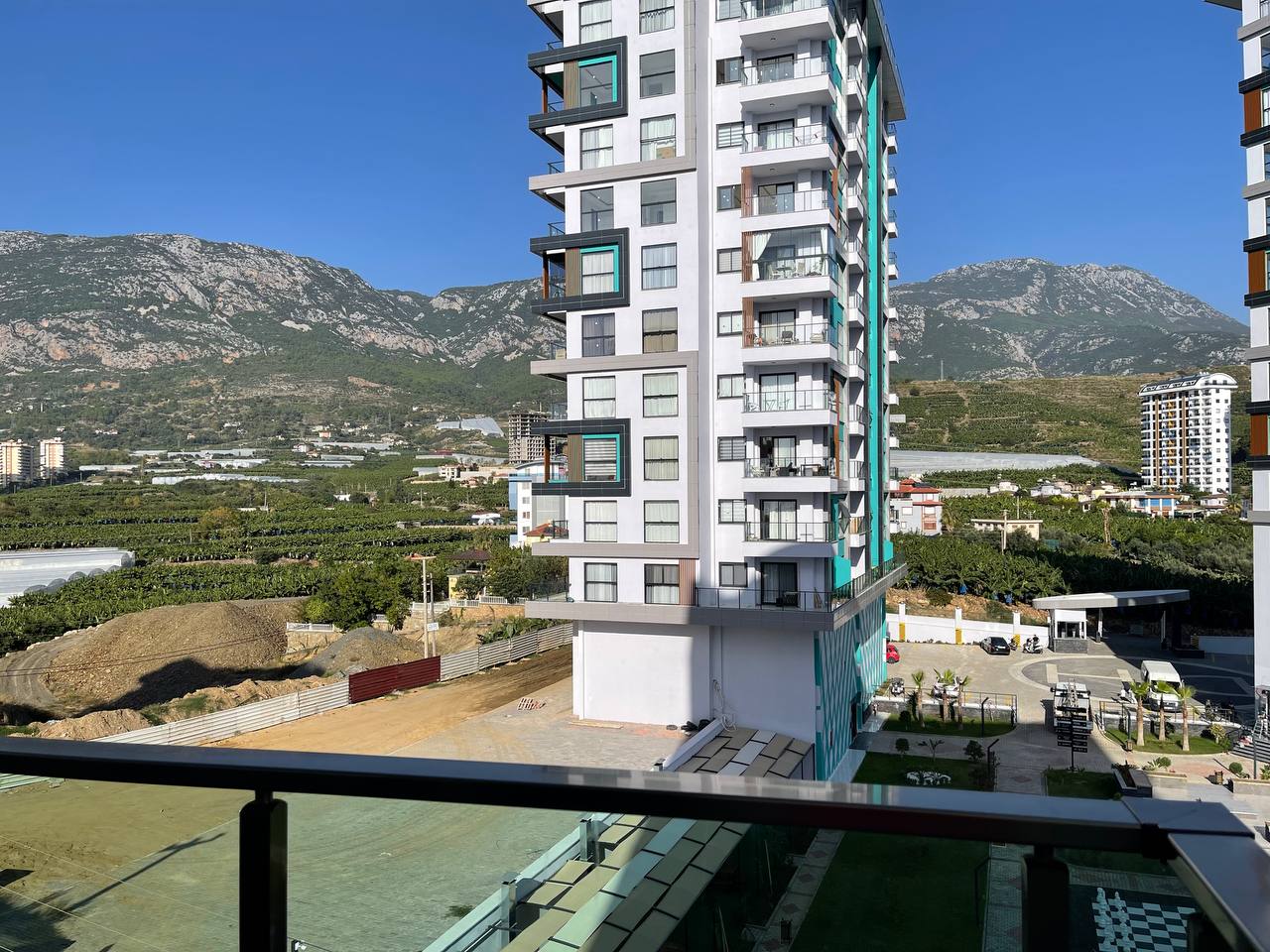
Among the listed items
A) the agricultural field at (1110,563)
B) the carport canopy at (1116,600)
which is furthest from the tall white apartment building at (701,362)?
the agricultural field at (1110,563)

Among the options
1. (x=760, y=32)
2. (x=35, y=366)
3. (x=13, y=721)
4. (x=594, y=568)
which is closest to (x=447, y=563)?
(x=13, y=721)

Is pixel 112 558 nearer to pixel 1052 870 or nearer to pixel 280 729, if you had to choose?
pixel 280 729

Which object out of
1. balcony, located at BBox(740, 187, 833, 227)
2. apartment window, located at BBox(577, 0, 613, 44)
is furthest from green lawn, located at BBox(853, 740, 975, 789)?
apartment window, located at BBox(577, 0, 613, 44)

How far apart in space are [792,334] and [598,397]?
4.41 meters

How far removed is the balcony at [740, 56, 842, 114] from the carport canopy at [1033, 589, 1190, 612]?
25.2m

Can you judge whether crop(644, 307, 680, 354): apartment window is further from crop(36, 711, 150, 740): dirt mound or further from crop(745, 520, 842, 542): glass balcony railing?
crop(36, 711, 150, 740): dirt mound

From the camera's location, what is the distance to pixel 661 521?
65.3 feet

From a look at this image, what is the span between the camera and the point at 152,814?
7.32 ft

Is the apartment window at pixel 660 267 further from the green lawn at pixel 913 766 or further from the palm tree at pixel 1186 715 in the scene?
the palm tree at pixel 1186 715

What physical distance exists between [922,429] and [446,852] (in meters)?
127

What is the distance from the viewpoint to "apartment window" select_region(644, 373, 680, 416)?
19734mm

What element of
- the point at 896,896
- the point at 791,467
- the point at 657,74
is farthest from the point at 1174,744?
the point at 896,896

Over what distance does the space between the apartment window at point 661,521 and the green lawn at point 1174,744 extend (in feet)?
43.7

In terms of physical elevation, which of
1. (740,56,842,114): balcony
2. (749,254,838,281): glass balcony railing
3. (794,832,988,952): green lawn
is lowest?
(794,832,988,952): green lawn
